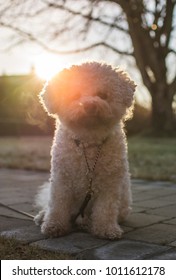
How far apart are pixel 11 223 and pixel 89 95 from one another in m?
1.40

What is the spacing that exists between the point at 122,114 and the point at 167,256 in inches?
43.5

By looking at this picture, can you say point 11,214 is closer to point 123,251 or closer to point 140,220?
point 140,220

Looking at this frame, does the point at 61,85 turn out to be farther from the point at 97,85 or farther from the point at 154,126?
the point at 154,126

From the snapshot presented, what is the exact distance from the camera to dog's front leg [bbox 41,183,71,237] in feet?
12.2

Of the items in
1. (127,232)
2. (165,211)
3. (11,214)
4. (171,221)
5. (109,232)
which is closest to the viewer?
(109,232)

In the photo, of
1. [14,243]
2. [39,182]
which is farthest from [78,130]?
[39,182]

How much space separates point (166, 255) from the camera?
3.20 m

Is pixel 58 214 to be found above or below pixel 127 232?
above

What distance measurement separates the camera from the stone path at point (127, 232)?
10.7ft

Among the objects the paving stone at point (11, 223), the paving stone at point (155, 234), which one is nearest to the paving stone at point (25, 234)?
the paving stone at point (11, 223)

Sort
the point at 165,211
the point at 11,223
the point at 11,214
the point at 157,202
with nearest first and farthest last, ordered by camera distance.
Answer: the point at 11,223 < the point at 11,214 < the point at 165,211 < the point at 157,202

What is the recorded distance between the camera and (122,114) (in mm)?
3707

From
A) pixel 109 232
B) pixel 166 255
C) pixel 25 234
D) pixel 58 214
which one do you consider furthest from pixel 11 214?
pixel 166 255

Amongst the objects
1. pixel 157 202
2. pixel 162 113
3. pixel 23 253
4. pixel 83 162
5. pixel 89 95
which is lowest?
pixel 23 253
